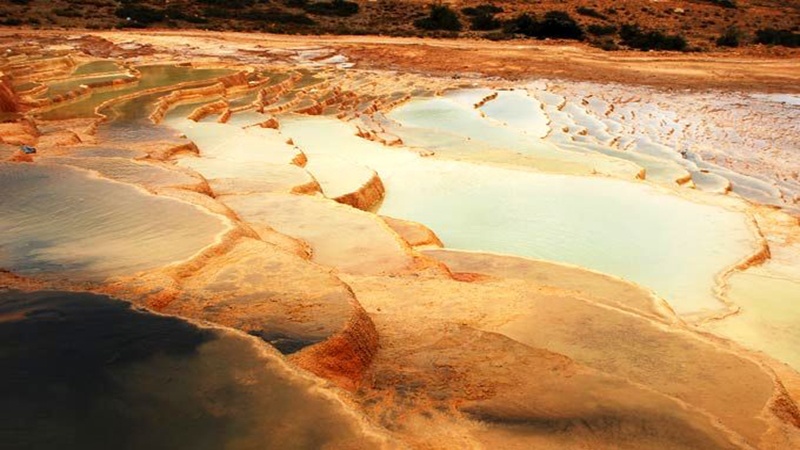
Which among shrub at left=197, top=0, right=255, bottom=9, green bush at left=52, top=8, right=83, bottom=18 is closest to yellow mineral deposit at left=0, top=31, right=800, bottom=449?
green bush at left=52, top=8, right=83, bottom=18

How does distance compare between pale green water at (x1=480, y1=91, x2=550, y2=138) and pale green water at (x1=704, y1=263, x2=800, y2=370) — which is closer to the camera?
pale green water at (x1=704, y1=263, x2=800, y2=370)

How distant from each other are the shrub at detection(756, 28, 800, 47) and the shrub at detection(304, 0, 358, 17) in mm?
12725

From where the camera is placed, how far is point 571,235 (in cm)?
543

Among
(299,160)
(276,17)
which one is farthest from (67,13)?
(299,160)

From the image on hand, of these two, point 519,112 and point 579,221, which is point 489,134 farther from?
point 579,221

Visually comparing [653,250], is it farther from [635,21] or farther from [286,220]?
[635,21]

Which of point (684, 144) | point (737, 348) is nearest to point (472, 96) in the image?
point (684, 144)

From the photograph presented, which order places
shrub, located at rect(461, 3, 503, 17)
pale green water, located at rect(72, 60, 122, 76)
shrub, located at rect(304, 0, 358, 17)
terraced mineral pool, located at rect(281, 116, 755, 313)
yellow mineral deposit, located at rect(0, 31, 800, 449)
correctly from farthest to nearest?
shrub, located at rect(461, 3, 503, 17) < shrub, located at rect(304, 0, 358, 17) < pale green water, located at rect(72, 60, 122, 76) < terraced mineral pool, located at rect(281, 116, 755, 313) < yellow mineral deposit, located at rect(0, 31, 800, 449)

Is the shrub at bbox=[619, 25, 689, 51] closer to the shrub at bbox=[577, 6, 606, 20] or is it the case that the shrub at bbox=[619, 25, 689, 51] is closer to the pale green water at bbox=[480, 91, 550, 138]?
the shrub at bbox=[577, 6, 606, 20]

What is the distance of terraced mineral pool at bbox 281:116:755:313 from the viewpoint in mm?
4957

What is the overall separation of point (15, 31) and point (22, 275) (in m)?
17.4

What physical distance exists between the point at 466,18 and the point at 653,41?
21.9 ft

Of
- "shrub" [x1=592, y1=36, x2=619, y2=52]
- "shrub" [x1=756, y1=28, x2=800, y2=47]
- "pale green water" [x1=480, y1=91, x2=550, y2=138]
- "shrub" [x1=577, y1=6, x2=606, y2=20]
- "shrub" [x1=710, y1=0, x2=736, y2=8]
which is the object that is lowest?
"pale green water" [x1=480, y1=91, x2=550, y2=138]

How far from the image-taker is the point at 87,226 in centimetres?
372
